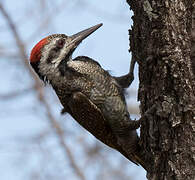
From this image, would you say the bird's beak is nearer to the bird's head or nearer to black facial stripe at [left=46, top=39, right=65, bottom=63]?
the bird's head

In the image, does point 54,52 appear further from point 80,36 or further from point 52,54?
point 80,36

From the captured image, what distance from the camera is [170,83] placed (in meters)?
3.63

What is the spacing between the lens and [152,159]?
389 centimetres

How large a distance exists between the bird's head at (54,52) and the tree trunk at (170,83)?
1.20 m

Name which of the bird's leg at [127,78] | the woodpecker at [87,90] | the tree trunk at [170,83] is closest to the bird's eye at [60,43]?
the woodpecker at [87,90]

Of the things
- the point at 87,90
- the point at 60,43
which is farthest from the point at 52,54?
the point at 87,90

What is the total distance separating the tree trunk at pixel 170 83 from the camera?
3535 millimetres

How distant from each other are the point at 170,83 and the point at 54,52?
1699 mm

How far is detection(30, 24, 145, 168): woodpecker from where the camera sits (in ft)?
15.5

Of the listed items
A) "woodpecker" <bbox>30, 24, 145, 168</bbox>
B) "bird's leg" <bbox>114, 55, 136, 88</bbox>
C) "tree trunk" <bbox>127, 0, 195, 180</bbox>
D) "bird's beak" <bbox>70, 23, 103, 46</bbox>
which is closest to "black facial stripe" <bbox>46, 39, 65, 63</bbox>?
"woodpecker" <bbox>30, 24, 145, 168</bbox>

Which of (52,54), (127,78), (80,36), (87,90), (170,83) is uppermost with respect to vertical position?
(170,83)

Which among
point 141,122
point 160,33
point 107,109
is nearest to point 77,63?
point 107,109

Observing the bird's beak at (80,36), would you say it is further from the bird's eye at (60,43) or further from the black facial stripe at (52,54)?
the black facial stripe at (52,54)

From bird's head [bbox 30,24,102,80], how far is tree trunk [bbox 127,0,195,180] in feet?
3.95
